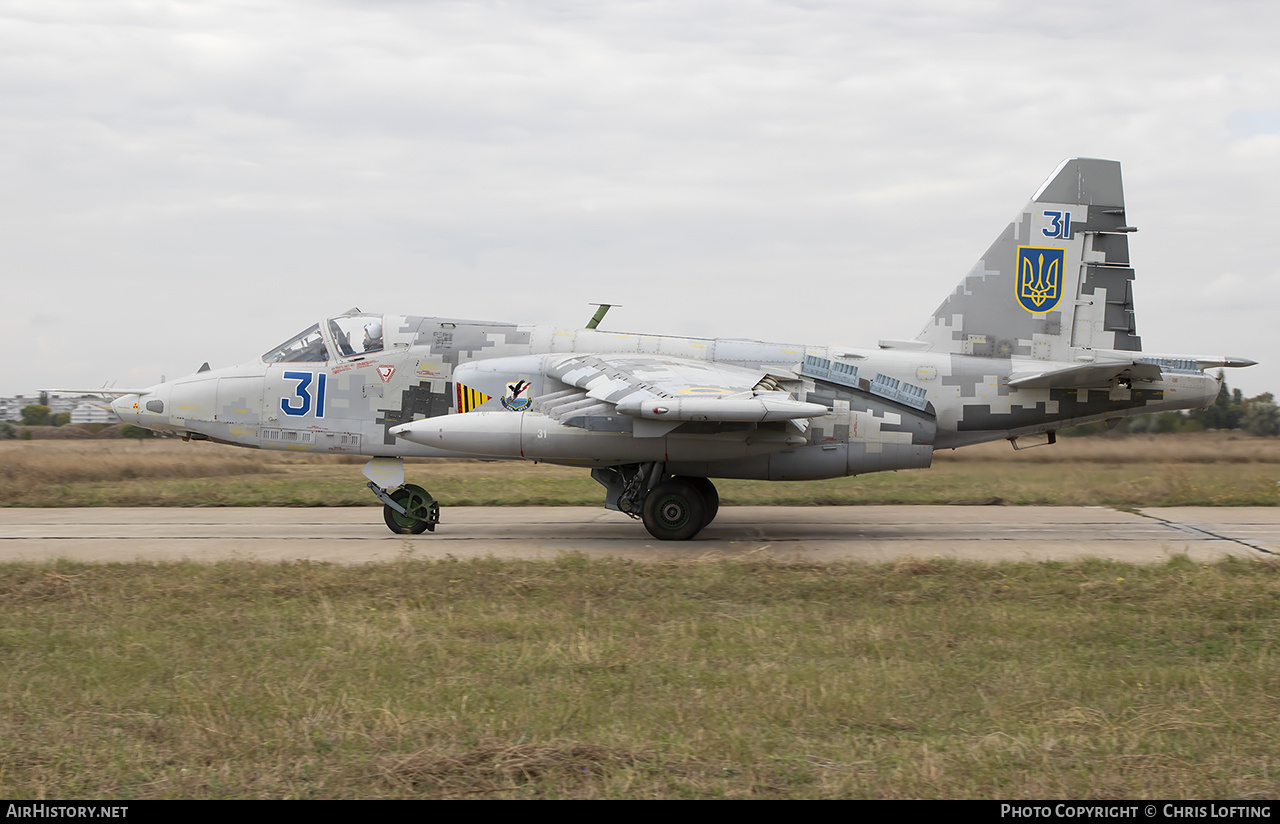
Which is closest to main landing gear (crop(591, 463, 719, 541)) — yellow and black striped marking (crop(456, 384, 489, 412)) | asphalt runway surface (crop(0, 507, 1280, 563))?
A: asphalt runway surface (crop(0, 507, 1280, 563))

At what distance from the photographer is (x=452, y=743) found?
480 centimetres

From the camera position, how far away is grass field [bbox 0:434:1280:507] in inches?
711

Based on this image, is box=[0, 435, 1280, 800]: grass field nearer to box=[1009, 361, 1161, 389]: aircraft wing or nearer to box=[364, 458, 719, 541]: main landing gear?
box=[364, 458, 719, 541]: main landing gear

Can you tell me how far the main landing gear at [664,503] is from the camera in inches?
513

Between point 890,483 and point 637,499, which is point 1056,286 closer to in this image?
point 637,499

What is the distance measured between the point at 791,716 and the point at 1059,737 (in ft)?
4.45

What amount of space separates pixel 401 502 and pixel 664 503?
3.76 m

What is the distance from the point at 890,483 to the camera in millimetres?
21375

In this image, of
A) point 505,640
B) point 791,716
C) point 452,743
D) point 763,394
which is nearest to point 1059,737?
point 791,716

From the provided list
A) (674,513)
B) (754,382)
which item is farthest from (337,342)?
(754,382)

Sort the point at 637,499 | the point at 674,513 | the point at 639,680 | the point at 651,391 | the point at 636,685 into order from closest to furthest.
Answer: the point at 636,685 < the point at 639,680 < the point at 651,391 < the point at 674,513 < the point at 637,499

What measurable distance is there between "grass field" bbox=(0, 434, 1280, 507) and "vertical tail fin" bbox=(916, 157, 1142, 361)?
3563 millimetres

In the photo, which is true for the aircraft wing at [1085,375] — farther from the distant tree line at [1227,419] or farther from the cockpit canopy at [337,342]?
the cockpit canopy at [337,342]

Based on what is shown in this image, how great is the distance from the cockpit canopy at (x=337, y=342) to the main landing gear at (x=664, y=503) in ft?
14.0
